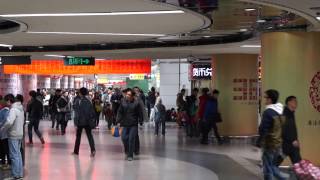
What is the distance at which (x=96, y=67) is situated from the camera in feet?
105

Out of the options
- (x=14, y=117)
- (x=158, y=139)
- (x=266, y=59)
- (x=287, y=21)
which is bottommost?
(x=158, y=139)

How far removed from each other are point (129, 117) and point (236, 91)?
24.5 feet

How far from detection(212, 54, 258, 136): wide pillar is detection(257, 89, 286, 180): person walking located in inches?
437

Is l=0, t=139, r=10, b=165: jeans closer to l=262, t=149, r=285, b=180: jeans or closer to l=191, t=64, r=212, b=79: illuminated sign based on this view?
l=262, t=149, r=285, b=180: jeans

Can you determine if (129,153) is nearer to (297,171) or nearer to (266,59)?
(266,59)

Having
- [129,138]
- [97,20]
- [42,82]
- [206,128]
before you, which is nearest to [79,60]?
[206,128]

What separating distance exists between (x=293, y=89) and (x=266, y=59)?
964 mm

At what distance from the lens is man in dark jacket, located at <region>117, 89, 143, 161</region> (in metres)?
14.3

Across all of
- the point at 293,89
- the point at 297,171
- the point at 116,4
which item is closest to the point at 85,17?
the point at 116,4

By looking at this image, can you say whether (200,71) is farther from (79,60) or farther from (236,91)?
(236,91)

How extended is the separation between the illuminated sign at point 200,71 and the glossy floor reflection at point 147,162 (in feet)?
26.9

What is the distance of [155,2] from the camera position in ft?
30.9

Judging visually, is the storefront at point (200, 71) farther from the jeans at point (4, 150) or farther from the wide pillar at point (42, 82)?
the wide pillar at point (42, 82)

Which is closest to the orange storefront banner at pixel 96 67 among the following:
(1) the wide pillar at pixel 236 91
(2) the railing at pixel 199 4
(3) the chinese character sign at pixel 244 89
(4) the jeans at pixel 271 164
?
(1) the wide pillar at pixel 236 91
